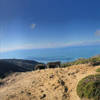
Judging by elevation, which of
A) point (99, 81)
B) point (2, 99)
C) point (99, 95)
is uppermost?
point (99, 81)

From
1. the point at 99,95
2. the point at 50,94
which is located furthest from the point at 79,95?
the point at 50,94

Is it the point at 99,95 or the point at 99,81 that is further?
the point at 99,81

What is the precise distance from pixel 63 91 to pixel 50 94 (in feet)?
2.57

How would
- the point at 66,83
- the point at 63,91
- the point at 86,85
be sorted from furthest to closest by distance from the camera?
the point at 66,83
the point at 63,91
the point at 86,85

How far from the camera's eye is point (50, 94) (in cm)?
666

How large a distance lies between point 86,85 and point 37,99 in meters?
2.76

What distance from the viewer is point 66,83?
25.4ft

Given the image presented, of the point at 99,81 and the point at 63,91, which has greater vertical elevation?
the point at 99,81

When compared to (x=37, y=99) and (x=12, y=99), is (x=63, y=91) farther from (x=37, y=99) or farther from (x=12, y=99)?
(x=12, y=99)

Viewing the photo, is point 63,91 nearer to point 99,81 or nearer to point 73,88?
point 73,88

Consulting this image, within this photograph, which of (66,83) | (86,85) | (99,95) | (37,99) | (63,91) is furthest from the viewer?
(66,83)

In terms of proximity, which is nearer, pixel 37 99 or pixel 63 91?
pixel 37 99

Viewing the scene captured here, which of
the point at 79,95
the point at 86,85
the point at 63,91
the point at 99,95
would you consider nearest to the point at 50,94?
the point at 63,91

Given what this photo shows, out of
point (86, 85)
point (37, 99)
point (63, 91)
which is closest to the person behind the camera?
point (86, 85)
